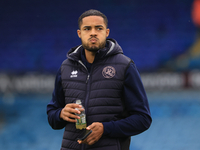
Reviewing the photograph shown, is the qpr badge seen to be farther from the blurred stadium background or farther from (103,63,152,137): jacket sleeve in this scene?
the blurred stadium background

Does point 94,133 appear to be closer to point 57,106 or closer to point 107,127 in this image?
point 107,127

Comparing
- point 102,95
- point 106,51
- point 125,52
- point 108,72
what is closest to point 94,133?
point 102,95

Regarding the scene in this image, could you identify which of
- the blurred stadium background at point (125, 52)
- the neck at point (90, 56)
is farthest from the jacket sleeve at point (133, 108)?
the blurred stadium background at point (125, 52)

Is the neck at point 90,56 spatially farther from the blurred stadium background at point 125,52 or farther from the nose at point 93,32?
the blurred stadium background at point 125,52

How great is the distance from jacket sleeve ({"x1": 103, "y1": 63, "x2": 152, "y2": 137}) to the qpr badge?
0.08 m

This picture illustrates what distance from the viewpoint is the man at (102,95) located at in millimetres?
1539

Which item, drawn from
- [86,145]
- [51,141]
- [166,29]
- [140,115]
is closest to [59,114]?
[86,145]

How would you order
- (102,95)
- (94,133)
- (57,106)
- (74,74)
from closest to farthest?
(94,133) → (102,95) → (74,74) → (57,106)

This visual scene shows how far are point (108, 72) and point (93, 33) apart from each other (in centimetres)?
26

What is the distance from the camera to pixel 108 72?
1594 mm

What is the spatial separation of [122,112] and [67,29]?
9.31 feet

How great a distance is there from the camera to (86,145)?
1557 mm

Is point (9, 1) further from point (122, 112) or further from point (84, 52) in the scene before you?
point (122, 112)

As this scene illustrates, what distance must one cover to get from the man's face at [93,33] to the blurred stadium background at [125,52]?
2.50 meters
